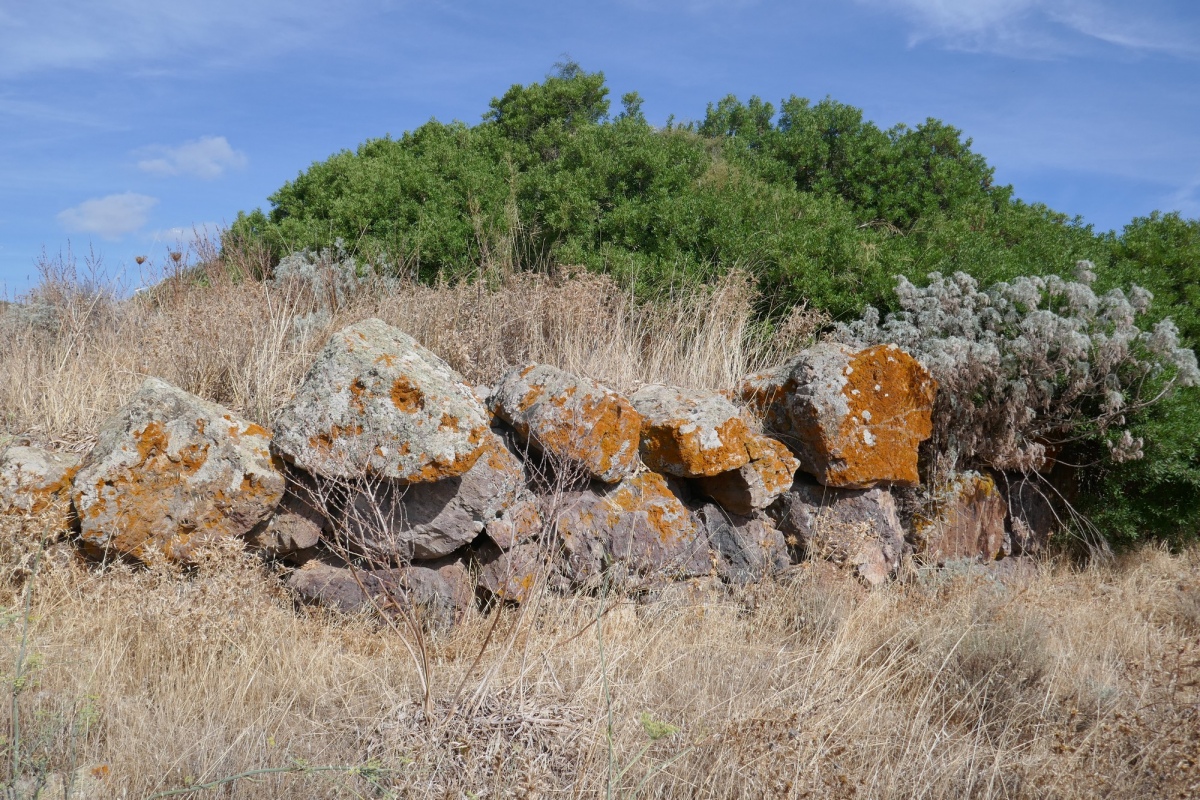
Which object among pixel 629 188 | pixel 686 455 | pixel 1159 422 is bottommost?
pixel 686 455

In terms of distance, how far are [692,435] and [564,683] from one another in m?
1.78

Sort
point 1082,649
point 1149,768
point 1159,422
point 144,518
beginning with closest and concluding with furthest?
point 1149,768 < point 144,518 < point 1082,649 < point 1159,422

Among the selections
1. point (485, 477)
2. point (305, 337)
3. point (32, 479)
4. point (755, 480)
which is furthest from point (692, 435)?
point (32, 479)

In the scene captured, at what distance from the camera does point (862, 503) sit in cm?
524

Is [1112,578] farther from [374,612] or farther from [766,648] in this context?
[374,612]

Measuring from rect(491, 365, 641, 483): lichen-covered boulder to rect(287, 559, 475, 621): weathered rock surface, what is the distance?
31.7 inches

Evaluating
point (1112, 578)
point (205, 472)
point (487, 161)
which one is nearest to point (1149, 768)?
point (1112, 578)

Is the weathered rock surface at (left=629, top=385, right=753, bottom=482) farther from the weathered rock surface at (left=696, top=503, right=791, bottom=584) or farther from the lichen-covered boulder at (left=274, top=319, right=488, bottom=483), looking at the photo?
the lichen-covered boulder at (left=274, top=319, right=488, bottom=483)

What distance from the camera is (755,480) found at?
191 inches

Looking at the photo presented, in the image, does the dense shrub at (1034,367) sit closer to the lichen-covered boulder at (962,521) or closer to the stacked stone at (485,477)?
the lichen-covered boulder at (962,521)

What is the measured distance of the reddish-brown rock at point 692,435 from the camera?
4691 mm

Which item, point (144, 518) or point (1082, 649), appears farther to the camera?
point (1082, 649)

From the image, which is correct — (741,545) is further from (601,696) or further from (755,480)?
(601,696)

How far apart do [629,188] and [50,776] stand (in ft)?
23.0
